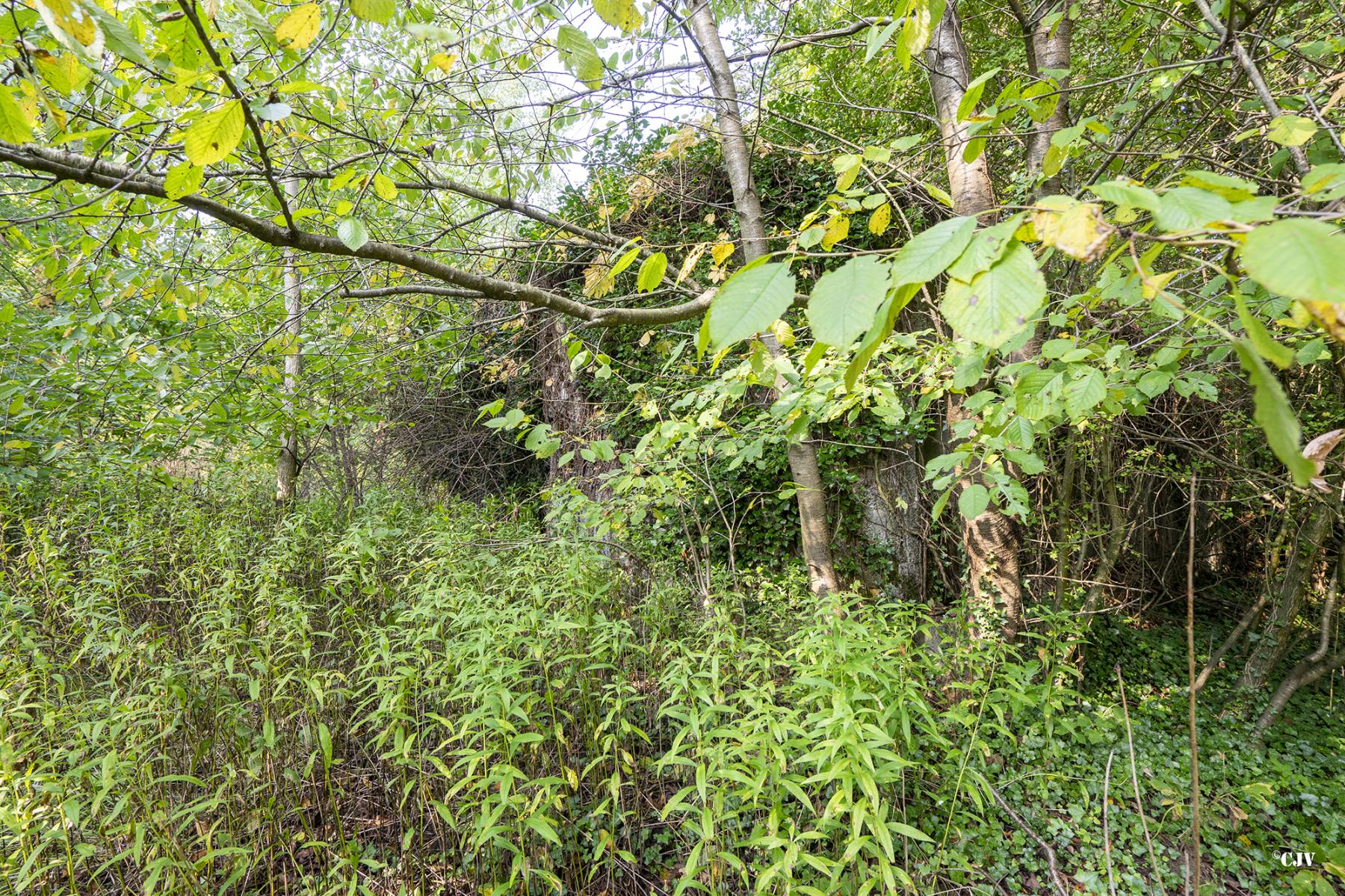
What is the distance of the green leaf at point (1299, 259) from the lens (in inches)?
16.0

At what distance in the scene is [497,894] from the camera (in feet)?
5.53

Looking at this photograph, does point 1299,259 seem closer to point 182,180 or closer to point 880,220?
point 880,220

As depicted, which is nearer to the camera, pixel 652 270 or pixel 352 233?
pixel 652 270

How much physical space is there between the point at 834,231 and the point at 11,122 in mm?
1550

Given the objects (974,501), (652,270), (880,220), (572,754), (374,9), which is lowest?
(572,754)

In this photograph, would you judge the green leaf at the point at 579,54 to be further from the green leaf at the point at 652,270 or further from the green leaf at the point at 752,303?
the green leaf at the point at 752,303

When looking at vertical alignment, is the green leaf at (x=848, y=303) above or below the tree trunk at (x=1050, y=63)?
below

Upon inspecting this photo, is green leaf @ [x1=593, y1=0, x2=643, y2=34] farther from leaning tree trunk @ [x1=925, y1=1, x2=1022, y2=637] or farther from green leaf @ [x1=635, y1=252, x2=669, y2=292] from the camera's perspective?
leaning tree trunk @ [x1=925, y1=1, x2=1022, y2=637]

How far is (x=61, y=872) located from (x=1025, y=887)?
407 cm

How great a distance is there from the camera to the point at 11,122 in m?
0.90

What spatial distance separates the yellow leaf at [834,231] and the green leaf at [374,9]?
989 mm

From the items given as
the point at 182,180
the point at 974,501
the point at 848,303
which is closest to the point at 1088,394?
the point at 974,501

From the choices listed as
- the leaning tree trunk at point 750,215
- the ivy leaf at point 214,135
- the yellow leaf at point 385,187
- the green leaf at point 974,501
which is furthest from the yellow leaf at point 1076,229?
the leaning tree trunk at point 750,215

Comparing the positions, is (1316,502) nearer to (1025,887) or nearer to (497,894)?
(1025,887)
